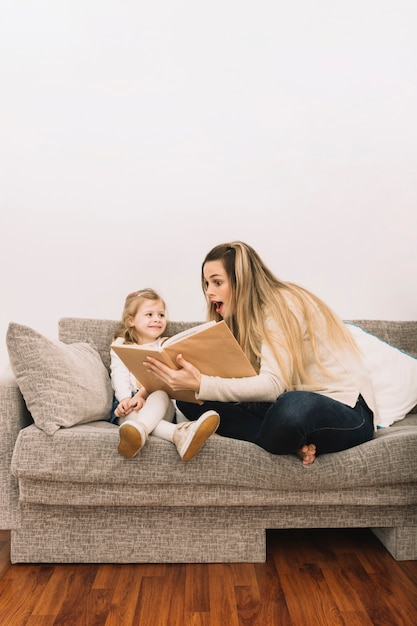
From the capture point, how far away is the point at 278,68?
3.02 metres

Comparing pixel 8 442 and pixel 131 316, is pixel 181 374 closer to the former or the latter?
pixel 8 442

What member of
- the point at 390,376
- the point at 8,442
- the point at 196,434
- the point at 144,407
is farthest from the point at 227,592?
the point at 390,376

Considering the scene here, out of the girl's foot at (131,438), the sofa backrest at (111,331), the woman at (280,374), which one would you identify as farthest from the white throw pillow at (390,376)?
the girl's foot at (131,438)

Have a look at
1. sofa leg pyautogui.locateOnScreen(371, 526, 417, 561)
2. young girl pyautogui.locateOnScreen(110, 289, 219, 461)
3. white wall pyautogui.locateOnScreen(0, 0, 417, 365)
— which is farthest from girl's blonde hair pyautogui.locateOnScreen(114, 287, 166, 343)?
sofa leg pyautogui.locateOnScreen(371, 526, 417, 561)

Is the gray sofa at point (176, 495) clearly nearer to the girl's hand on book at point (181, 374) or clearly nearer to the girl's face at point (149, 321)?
the girl's hand on book at point (181, 374)

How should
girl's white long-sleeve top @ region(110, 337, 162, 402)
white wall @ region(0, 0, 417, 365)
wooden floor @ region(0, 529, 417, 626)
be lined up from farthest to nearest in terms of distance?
1. white wall @ region(0, 0, 417, 365)
2. girl's white long-sleeve top @ region(110, 337, 162, 402)
3. wooden floor @ region(0, 529, 417, 626)

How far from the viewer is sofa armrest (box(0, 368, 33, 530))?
1.94m

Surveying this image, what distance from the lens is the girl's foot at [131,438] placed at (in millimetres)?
1792

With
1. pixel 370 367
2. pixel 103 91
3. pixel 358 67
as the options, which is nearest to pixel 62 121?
pixel 103 91

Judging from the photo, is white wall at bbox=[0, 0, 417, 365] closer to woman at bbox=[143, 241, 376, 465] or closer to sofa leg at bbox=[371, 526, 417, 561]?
woman at bbox=[143, 241, 376, 465]

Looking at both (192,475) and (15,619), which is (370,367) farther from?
(15,619)

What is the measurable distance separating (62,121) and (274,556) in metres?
2.15

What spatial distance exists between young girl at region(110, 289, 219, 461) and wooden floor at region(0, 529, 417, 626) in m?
0.36

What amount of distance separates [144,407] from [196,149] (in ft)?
4.79
